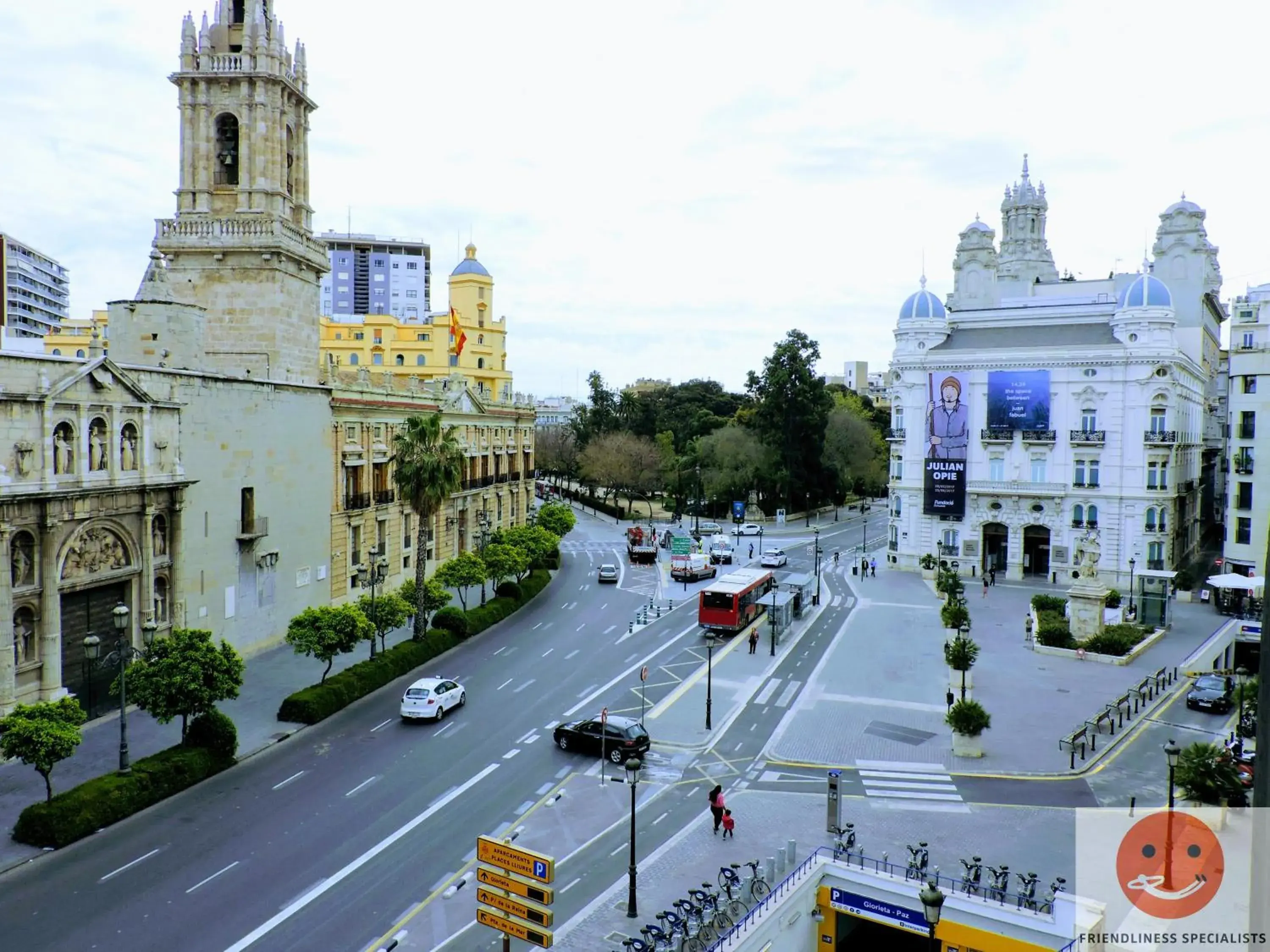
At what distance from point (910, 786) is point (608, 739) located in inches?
343

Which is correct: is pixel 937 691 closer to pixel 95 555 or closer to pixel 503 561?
pixel 503 561

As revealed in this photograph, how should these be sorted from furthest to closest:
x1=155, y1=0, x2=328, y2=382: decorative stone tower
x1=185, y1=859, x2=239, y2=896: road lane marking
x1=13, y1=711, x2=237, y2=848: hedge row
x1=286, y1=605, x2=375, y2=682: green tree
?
x1=155, y1=0, x2=328, y2=382: decorative stone tower, x1=286, y1=605, x2=375, y2=682: green tree, x1=13, y1=711, x2=237, y2=848: hedge row, x1=185, y1=859, x2=239, y2=896: road lane marking

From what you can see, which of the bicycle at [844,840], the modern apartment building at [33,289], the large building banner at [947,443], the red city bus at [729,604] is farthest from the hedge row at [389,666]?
the modern apartment building at [33,289]

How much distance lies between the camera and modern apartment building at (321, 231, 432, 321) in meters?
164

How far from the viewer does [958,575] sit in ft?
210

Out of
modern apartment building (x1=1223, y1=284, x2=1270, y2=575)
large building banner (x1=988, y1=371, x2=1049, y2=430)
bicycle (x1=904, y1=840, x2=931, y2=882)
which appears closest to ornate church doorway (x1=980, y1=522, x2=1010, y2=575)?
large building banner (x1=988, y1=371, x2=1049, y2=430)

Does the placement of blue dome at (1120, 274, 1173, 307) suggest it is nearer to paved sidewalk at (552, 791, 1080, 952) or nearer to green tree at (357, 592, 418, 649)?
paved sidewalk at (552, 791, 1080, 952)

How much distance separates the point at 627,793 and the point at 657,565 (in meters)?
42.5

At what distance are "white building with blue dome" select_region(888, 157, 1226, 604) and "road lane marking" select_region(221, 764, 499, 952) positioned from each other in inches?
1775

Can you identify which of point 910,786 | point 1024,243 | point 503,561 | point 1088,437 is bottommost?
point 910,786

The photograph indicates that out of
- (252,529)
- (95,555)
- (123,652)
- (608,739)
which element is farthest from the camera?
(252,529)

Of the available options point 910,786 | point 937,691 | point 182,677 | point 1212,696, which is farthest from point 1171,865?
point 182,677

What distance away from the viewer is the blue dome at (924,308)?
217ft

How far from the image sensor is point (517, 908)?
609 inches
